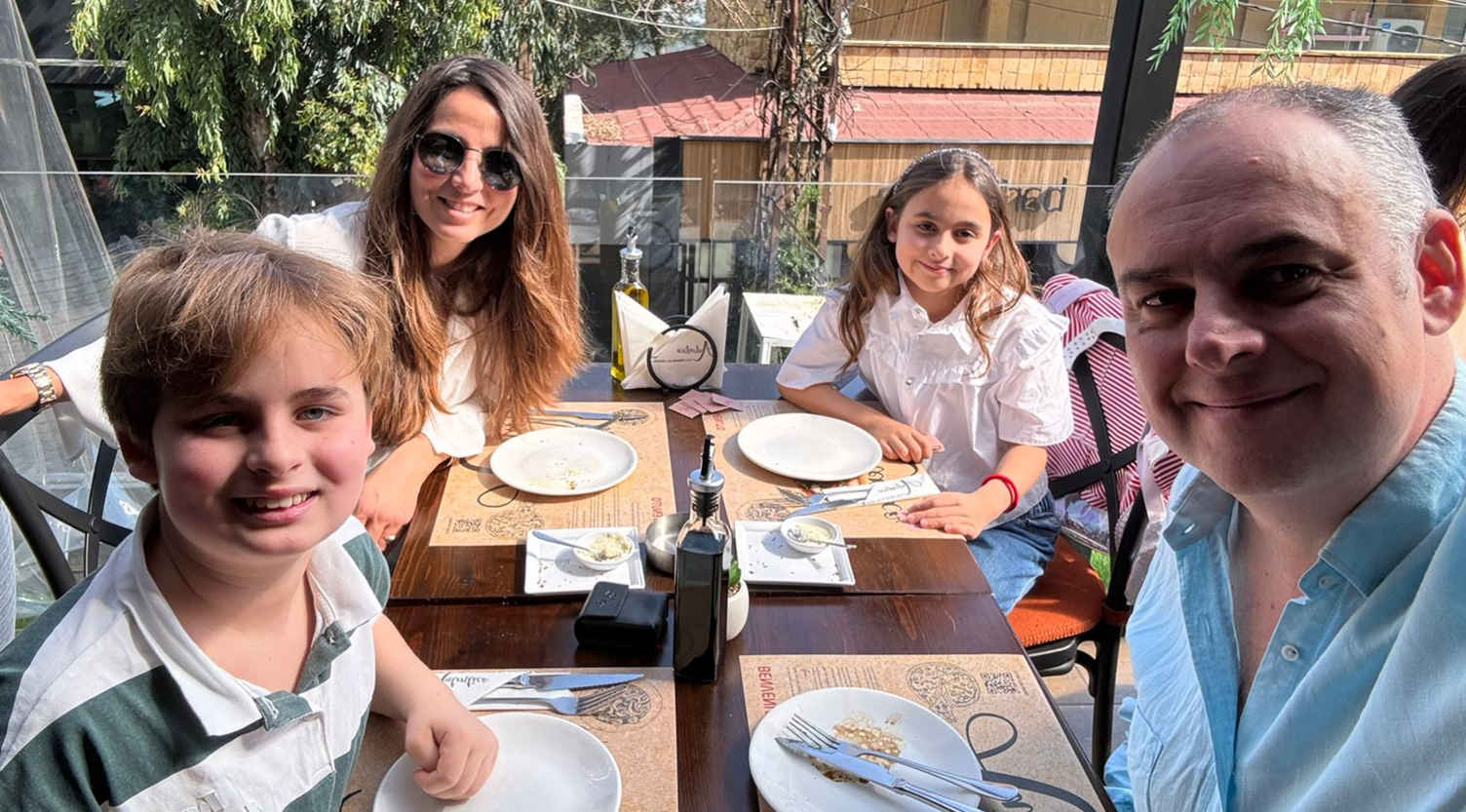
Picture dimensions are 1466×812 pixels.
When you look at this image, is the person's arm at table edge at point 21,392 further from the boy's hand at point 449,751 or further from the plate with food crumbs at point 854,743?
the plate with food crumbs at point 854,743

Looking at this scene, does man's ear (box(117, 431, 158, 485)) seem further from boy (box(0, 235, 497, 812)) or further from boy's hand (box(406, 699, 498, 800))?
boy's hand (box(406, 699, 498, 800))

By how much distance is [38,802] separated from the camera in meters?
0.81

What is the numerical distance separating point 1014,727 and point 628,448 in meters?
0.97

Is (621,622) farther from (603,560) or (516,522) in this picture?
(516,522)

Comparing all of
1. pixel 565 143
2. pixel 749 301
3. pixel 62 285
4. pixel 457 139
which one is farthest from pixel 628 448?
pixel 565 143

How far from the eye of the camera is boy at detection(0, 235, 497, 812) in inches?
33.5

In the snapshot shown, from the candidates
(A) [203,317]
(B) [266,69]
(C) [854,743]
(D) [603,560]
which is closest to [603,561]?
(D) [603,560]

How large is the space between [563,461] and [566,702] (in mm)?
736

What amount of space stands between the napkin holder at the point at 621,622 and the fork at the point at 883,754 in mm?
252

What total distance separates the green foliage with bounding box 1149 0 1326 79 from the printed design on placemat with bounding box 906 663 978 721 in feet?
7.83

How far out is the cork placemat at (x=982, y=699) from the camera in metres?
1.07

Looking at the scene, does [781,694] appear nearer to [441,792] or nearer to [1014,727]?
[1014,727]

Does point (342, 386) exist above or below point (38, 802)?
above

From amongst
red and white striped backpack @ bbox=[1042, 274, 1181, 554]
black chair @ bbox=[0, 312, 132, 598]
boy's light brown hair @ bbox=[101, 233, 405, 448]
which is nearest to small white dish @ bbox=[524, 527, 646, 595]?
boy's light brown hair @ bbox=[101, 233, 405, 448]
